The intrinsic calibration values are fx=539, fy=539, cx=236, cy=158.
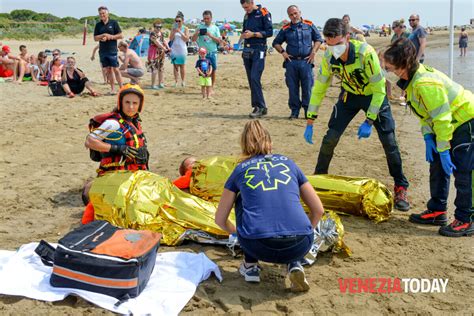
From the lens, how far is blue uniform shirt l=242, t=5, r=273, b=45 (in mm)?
9648

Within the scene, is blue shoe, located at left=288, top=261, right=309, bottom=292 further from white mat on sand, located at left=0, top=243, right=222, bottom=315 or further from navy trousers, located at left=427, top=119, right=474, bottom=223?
navy trousers, located at left=427, top=119, right=474, bottom=223

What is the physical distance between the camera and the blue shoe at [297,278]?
11.7 ft

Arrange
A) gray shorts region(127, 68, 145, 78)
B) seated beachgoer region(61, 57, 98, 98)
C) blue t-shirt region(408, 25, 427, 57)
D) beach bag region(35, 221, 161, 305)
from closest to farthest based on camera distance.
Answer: beach bag region(35, 221, 161, 305) < blue t-shirt region(408, 25, 427, 57) < seated beachgoer region(61, 57, 98, 98) < gray shorts region(127, 68, 145, 78)

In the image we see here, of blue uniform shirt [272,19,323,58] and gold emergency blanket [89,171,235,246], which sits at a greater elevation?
blue uniform shirt [272,19,323,58]

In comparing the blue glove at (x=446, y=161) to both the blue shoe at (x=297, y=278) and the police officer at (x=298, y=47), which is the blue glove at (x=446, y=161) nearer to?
the blue shoe at (x=297, y=278)

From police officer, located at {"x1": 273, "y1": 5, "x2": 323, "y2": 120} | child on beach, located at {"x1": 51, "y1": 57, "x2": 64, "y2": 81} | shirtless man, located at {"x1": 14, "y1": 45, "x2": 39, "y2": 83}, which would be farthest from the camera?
shirtless man, located at {"x1": 14, "y1": 45, "x2": 39, "y2": 83}

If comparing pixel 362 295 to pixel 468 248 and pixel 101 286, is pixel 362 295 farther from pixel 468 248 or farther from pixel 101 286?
pixel 101 286

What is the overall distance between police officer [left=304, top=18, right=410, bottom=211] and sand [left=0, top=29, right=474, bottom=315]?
1.93 feet

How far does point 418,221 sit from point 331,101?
731cm

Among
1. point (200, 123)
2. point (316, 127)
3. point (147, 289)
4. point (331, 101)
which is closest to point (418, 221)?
point (147, 289)

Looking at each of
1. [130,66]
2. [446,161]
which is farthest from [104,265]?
[130,66]

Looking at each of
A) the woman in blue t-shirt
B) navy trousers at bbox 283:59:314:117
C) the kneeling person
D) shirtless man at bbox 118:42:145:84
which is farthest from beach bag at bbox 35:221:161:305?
shirtless man at bbox 118:42:145:84

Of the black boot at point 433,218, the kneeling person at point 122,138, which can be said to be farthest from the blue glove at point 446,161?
the kneeling person at point 122,138

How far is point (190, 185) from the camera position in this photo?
17.3 feet
